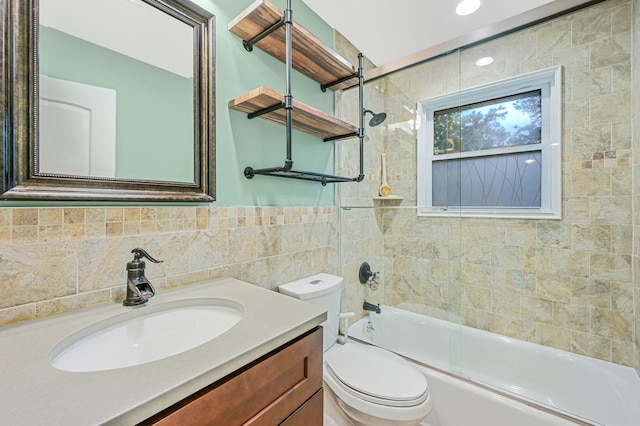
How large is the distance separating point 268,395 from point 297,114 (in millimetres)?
1139

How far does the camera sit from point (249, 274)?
4.09ft

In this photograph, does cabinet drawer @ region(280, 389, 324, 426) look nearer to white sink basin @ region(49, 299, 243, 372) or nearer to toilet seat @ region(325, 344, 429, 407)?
white sink basin @ region(49, 299, 243, 372)

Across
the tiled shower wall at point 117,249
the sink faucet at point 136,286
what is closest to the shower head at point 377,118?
the tiled shower wall at point 117,249

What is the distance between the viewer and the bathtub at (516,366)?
4.49ft

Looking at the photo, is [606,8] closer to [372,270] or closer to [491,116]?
[491,116]

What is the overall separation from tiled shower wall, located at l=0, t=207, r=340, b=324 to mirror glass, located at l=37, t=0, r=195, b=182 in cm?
14

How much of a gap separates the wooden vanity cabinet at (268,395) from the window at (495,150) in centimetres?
176

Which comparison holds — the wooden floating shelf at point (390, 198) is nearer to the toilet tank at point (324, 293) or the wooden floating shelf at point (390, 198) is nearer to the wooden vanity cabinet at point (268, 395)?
the toilet tank at point (324, 293)

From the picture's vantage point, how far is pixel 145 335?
2.60 feet

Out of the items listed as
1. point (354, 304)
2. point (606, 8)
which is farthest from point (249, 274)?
point (606, 8)

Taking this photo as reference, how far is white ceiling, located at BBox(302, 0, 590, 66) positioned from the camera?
1.55 meters

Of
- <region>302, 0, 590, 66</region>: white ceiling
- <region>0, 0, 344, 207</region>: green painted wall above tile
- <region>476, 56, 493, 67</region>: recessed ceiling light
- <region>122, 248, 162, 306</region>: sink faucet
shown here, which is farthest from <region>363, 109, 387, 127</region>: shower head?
<region>122, 248, 162, 306</region>: sink faucet

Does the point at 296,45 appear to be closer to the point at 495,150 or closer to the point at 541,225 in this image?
the point at 495,150

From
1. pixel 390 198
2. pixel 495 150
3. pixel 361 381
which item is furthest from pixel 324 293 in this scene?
pixel 495 150
